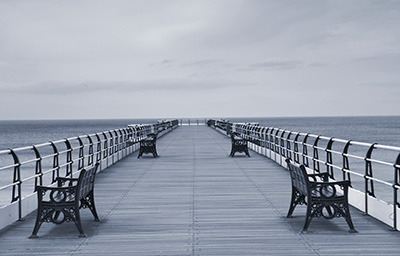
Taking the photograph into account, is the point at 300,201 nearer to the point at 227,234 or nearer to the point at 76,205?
the point at 227,234

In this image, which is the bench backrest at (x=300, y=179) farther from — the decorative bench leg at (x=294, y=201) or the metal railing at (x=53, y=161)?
the metal railing at (x=53, y=161)

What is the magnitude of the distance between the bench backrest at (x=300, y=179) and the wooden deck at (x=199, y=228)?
0.56 metres

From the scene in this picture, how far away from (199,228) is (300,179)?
172 centimetres

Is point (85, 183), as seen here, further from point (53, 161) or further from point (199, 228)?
point (53, 161)

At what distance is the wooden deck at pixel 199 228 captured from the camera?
7141mm

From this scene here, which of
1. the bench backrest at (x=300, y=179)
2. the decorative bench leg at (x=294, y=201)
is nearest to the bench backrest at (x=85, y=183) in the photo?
the bench backrest at (x=300, y=179)

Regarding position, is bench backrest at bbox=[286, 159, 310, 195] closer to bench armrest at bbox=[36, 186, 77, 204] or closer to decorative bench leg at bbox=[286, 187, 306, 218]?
decorative bench leg at bbox=[286, 187, 306, 218]

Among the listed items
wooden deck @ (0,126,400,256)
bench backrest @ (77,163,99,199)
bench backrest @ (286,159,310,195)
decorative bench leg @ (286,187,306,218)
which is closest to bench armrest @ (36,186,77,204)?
bench backrest @ (77,163,99,199)

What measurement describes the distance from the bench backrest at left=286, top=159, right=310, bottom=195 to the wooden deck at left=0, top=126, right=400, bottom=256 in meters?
0.56

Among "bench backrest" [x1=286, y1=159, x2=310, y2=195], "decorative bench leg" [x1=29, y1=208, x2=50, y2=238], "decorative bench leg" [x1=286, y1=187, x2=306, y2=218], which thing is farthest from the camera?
"decorative bench leg" [x1=286, y1=187, x2=306, y2=218]

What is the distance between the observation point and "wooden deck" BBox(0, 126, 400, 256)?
7141 mm

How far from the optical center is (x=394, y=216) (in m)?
8.16

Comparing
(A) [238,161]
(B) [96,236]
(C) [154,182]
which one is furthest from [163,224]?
(A) [238,161]

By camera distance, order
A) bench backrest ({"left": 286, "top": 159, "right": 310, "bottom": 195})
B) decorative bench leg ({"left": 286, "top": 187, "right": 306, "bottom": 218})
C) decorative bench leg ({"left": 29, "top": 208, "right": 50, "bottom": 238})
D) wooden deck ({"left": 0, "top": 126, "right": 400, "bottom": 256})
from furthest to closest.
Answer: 1. decorative bench leg ({"left": 286, "top": 187, "right": 306, "bottom": 218})
2. bench backrest ({"left": 286, "top": 159, "right": 310, "bottom": 195})
3. decorative bench leg ({"left": 29, "top": 208, "right": 50, "bottom": 238})
4. wooden deck ({"left": 0, "top": 126, "right": 400, "bottom": 256})
